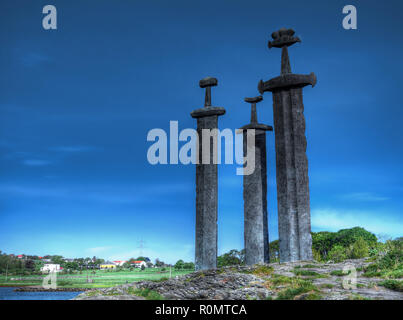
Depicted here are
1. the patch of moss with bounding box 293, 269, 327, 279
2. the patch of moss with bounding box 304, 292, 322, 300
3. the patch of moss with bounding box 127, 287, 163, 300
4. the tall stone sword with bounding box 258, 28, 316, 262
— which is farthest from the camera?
the tall stone sword with bounding box 258, 28, 316, 262

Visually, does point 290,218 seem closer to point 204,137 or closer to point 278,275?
point 278,275

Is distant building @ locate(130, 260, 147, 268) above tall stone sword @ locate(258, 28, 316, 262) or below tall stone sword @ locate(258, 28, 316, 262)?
below

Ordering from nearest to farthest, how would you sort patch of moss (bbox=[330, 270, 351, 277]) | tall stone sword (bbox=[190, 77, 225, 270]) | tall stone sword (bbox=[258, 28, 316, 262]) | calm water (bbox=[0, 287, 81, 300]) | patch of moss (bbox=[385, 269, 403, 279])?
patch of moss (bbox=[385, 269, 403, 279]) < patch of moss (bbox=[330, 270, 351, 277]) < tall stone sword (bbox=[258, 28, 316, 262]) < tall stone sword (bbox=[190, 77, 225, 270]) < calm water (bbox=[0, 287, 81, 300])

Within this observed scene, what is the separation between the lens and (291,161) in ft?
48.4

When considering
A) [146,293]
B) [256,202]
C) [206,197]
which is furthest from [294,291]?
[206,197]

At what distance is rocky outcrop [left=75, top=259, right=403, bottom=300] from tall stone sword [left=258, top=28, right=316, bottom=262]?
151 centimetres

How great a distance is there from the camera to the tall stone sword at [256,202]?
15.5m

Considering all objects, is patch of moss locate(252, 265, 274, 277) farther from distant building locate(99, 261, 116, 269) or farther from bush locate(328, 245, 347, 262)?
distant building locate(99, 261, 116, 269)

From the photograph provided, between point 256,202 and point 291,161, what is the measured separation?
2.36m

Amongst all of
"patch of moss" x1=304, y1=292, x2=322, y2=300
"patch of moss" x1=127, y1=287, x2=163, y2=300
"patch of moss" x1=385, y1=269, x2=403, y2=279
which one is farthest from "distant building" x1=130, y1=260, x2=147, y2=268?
"patch of moss" x1=304, y1=292, x2=322, y2=300

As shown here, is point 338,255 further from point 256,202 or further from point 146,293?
point 146,293

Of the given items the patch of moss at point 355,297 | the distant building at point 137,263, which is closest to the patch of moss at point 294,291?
the patch of moss at point 355,297

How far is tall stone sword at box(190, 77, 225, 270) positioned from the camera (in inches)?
604

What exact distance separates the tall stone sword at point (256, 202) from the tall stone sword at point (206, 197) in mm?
1353
